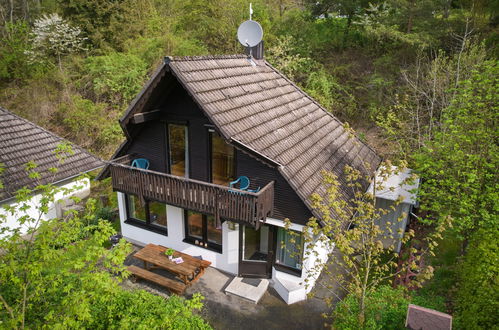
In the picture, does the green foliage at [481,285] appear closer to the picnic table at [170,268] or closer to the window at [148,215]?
the picnic table at [170,268]

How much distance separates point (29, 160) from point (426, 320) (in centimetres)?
1616

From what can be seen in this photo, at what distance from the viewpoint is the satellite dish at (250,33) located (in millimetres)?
13154

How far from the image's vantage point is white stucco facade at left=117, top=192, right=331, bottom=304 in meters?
10.4

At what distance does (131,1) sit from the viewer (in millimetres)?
25625

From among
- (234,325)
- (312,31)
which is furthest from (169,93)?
(312,31)

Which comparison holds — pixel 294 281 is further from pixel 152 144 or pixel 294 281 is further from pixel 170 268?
pixel 152 144

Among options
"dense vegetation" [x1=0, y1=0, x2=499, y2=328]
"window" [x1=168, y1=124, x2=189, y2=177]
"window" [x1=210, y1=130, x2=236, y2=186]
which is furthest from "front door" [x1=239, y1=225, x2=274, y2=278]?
"dense vegetation" [x1=0, y1=0, x2=499, y2=328]

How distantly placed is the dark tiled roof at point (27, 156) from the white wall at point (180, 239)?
419cm

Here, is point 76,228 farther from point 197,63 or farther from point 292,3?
point 292,3

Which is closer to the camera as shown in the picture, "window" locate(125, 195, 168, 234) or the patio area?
the patio area

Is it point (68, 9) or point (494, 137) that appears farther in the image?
point (68, 9)

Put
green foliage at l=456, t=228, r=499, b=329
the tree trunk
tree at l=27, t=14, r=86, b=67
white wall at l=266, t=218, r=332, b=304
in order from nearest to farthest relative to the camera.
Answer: green foliage at l=456, t=228, r=499, b=329 → white wall at l=266, t=218, r=332, b=304 → the tree trunk → tree at l=27, t=14, r=86, b=67

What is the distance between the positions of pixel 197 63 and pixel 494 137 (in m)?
9.70

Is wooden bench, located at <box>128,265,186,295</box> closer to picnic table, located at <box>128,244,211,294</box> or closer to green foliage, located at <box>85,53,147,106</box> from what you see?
picnic table, located at <box>128,244,211,294</box>
